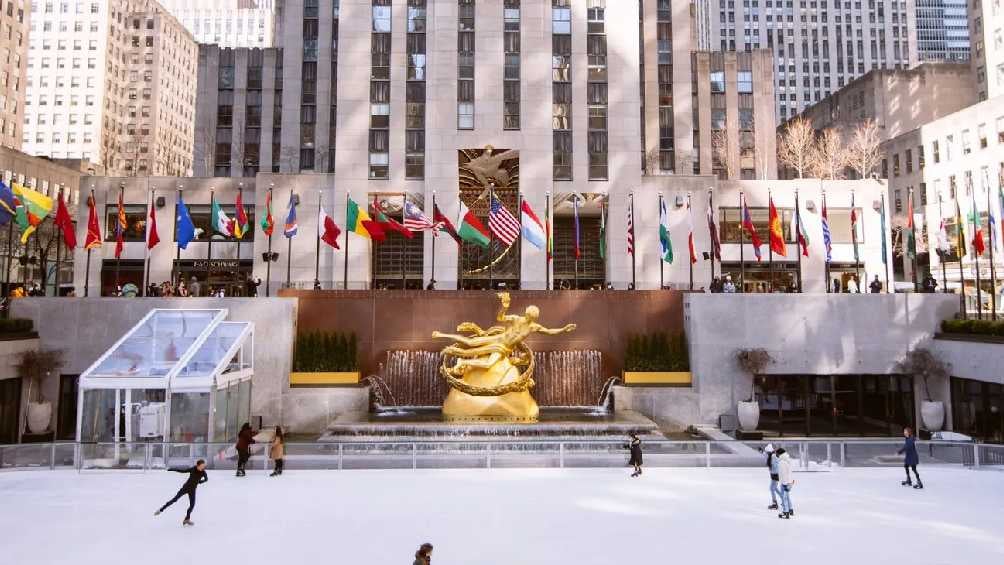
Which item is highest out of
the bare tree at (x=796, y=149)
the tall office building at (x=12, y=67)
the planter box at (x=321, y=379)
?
the tall office building at (x=12, y=67)

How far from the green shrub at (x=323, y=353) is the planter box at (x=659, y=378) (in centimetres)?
1179

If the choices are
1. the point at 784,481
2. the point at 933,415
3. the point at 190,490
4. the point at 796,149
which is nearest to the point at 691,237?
the point at 933,415

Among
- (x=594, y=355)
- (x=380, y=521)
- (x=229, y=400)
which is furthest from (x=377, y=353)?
(x=380, y=521)

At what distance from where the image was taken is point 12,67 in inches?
3100

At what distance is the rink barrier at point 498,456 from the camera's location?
17438 millimetres

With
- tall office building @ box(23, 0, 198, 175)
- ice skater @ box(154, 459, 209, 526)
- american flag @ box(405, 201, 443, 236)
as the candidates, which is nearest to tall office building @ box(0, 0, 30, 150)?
tall office building @ box(23, 0, 198, 175)

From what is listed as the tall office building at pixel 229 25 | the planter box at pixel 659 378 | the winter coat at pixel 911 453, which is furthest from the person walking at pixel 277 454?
the tall office building at pixel 229 25

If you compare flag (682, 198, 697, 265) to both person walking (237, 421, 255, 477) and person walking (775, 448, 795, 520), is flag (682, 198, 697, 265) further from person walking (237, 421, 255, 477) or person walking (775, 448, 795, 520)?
person walking (237, 421, 255, 477)

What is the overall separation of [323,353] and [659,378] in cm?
1444

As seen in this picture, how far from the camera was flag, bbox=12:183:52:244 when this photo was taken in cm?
2500

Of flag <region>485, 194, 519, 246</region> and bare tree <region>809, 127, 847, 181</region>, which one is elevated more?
bare tree <region>809, 127, 847, 181</region>

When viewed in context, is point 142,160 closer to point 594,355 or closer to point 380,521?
point 594,355

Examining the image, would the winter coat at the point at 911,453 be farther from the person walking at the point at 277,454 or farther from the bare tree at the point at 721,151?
the bare tree at the point at 721,151

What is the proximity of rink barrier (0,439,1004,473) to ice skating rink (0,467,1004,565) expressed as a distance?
1.29 ft
